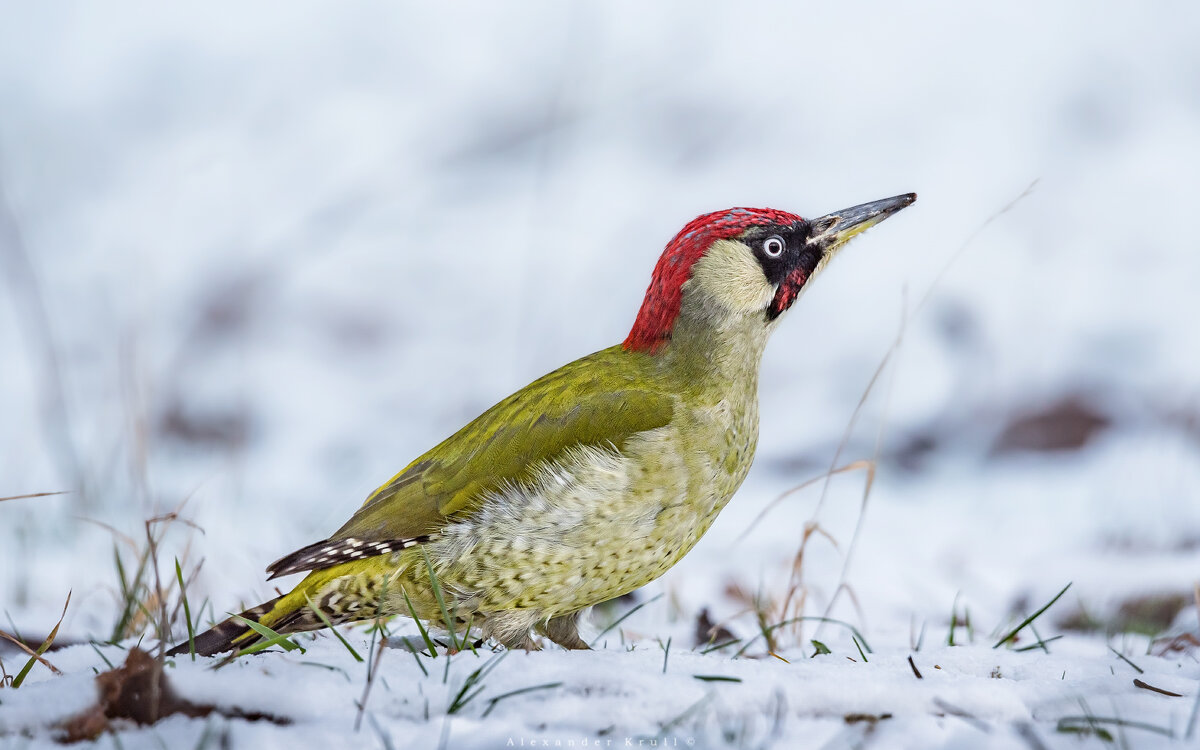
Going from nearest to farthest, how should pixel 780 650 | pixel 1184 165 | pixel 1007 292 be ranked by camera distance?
pixel 780 650, pixel 1007 292, pixel 1184 165

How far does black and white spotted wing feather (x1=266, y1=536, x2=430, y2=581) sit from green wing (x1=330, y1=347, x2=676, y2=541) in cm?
3

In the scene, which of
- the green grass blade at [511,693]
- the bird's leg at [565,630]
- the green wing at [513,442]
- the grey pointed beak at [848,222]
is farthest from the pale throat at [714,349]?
the green grass blade at [511,693]

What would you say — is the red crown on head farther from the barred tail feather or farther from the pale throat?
the barred tail feather

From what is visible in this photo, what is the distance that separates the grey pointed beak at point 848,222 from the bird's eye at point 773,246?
13 cm

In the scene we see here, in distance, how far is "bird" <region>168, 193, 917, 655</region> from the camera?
2.96m

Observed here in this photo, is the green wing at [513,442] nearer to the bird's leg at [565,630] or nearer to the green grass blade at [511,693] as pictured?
the bird's leg at [565,630]

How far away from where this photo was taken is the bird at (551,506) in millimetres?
2955

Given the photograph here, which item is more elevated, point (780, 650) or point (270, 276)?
point (270, 276)

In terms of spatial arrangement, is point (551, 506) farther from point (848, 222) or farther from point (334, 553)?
point (848, 222)

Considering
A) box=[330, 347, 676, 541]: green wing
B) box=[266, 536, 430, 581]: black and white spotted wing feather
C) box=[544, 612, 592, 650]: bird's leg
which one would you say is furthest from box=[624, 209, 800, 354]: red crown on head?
box=[266, 536, 430, 581]: black and white spotted wing feather

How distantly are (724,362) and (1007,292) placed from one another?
226 inches

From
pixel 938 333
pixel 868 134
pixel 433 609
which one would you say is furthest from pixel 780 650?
pixel 868 134

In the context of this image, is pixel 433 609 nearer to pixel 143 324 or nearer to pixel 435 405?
pixel 143 324

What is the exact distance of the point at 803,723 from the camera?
6.79 ft
